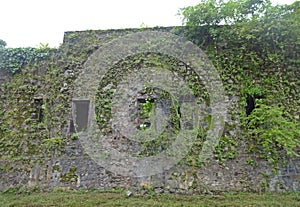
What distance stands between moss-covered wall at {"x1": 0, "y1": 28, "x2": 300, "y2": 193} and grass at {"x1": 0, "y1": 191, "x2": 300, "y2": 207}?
9.0 inches

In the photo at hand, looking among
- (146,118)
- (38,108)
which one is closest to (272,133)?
(146,118)

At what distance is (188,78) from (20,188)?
4.81 meters

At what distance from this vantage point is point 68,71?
7621mm

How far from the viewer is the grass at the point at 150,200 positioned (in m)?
5.60

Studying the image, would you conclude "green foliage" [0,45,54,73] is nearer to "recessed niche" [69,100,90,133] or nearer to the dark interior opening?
"recessed niche" [69,100,90,133]

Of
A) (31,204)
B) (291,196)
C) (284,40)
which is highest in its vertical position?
(284,40)

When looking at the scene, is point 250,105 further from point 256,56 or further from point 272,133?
point 256,56

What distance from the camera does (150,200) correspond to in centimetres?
586

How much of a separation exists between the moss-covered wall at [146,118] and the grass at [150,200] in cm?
23

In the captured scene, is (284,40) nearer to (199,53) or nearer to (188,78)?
(199,53)

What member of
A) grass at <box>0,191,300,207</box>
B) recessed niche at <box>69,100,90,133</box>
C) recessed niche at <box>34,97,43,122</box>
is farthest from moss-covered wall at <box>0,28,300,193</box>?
grass at <box>0,191,300,207</box>

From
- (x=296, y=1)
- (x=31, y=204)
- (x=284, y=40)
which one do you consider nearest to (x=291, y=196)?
(x=284, y=40)

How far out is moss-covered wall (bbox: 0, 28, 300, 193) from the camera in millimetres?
6223

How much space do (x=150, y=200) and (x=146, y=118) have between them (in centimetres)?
188
